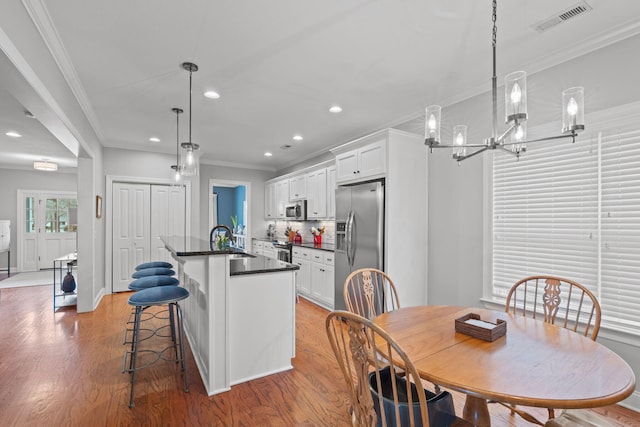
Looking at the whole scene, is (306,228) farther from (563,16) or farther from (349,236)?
(563,16)

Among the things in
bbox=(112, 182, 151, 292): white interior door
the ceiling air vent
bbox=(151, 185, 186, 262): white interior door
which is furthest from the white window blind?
bbox=(112, 182, 151, 292): white interior door

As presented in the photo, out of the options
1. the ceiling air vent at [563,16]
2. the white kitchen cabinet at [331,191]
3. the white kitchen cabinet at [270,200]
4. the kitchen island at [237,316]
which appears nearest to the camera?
the ceiling air vent at [563,16]

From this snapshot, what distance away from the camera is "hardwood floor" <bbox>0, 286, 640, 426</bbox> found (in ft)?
6.91

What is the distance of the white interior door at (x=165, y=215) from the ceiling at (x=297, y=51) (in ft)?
6.23

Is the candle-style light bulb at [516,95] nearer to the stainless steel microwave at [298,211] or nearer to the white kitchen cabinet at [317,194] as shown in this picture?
the white kitchen cabinet at [317,194]

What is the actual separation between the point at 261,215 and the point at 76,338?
4.40 m

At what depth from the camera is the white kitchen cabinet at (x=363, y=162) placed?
11.7 ft

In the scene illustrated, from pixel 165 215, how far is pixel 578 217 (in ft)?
20.0

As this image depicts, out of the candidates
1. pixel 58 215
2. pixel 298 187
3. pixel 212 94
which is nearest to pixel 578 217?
pixel 212 94

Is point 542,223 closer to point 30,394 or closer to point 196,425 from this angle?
point 196,425

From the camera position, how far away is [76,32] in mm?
2289

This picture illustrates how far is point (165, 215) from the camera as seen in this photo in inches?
235

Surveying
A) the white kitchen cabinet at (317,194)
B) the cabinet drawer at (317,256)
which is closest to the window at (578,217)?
the cabinet drawer at (317,256)

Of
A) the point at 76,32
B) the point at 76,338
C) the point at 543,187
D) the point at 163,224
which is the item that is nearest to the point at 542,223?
the point at 543,187
